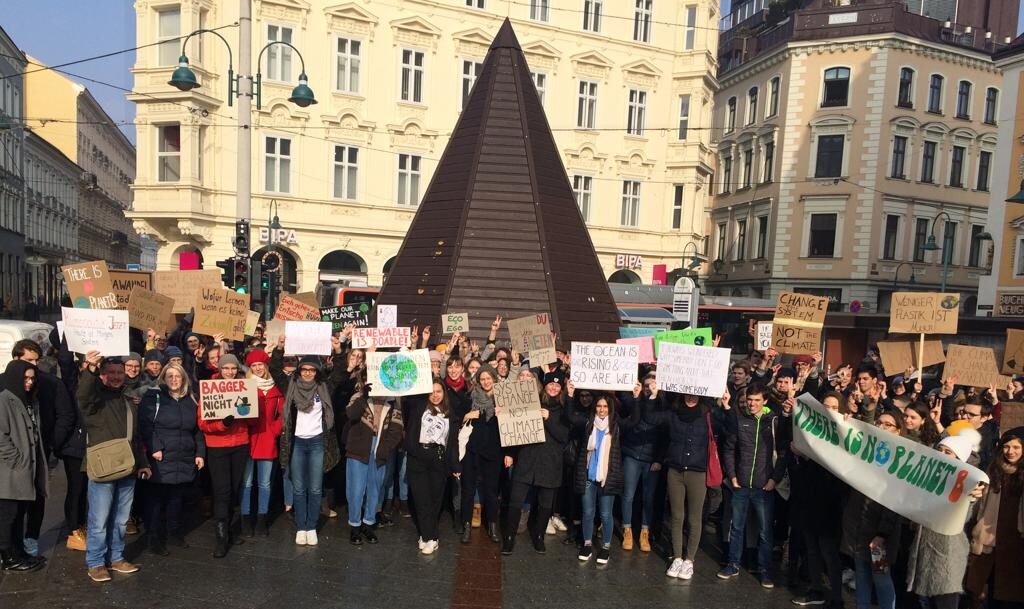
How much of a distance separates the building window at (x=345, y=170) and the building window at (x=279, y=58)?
3203mm

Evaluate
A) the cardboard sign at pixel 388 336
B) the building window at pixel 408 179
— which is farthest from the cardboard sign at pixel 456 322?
the building window at pixel 408 179

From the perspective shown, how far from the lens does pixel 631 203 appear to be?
102ft

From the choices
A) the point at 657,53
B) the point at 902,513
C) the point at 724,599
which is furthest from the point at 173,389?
the point at 657,53

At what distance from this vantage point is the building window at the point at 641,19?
101 feet

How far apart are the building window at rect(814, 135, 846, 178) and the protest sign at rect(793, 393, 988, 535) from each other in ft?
110

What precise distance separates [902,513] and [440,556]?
3.81 meters

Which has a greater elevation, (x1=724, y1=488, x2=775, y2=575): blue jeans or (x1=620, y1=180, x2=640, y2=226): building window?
(x1=620, y1=180, x2=640, y2=226): building window

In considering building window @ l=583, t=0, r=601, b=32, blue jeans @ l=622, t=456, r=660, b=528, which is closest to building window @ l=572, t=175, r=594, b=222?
A: building window @ l=583, t=0, r=601, b=32

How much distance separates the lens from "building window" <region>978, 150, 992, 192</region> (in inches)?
1417

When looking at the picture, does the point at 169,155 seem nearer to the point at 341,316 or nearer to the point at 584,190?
the point at 584,190

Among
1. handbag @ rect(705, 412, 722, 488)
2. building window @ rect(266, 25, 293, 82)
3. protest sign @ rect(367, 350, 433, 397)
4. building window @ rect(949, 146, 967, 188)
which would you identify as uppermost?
building window @ rect(266, 25, 293, 82)

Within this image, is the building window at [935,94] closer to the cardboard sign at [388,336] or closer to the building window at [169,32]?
the building window at [169,32]

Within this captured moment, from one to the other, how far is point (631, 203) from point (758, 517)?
26.0 metres

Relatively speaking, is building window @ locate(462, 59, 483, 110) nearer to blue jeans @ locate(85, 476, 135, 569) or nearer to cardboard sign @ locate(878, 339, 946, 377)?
cardboard sign @ locate(878, 339, 946, 377)
